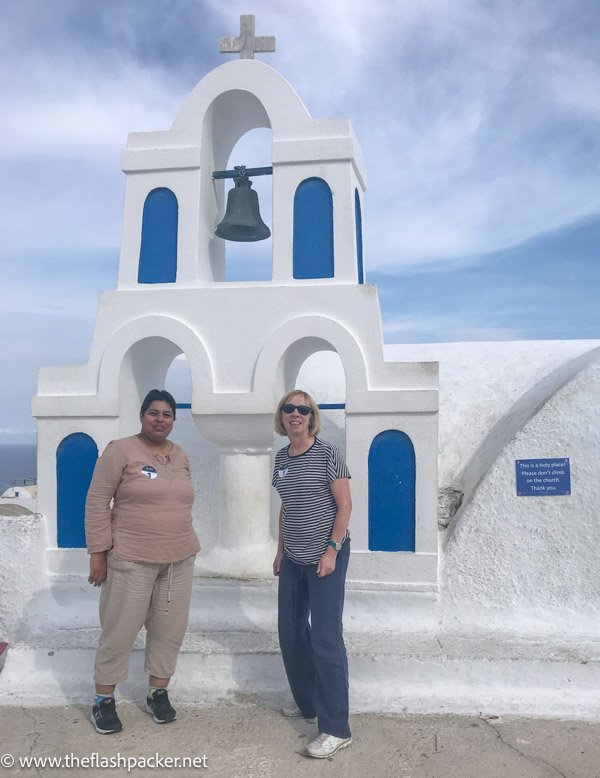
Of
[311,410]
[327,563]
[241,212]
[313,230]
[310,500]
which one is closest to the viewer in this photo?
[327,563]

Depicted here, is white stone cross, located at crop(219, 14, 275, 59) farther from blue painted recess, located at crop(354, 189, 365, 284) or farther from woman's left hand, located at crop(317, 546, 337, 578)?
woman's left hand, located at crop(317, 546, 337, 578)

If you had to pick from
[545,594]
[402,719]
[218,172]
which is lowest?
[402,719]

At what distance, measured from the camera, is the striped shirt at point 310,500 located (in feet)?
12.6

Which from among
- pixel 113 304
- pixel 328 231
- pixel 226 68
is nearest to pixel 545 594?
pixel 328 231

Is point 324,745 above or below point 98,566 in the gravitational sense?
below

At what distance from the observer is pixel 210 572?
17.5 ft

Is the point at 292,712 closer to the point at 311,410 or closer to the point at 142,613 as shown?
the point at 142,613

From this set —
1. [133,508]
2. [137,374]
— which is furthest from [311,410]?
[137,374]

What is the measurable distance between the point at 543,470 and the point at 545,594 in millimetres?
827

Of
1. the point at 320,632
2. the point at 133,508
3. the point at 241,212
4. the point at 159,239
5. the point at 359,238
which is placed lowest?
the point at 320,632

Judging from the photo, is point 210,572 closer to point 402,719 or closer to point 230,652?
point 230,652

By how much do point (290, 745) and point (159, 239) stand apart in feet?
11.6

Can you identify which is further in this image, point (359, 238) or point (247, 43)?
point (359, 238)

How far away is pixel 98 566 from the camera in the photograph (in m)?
4.00
